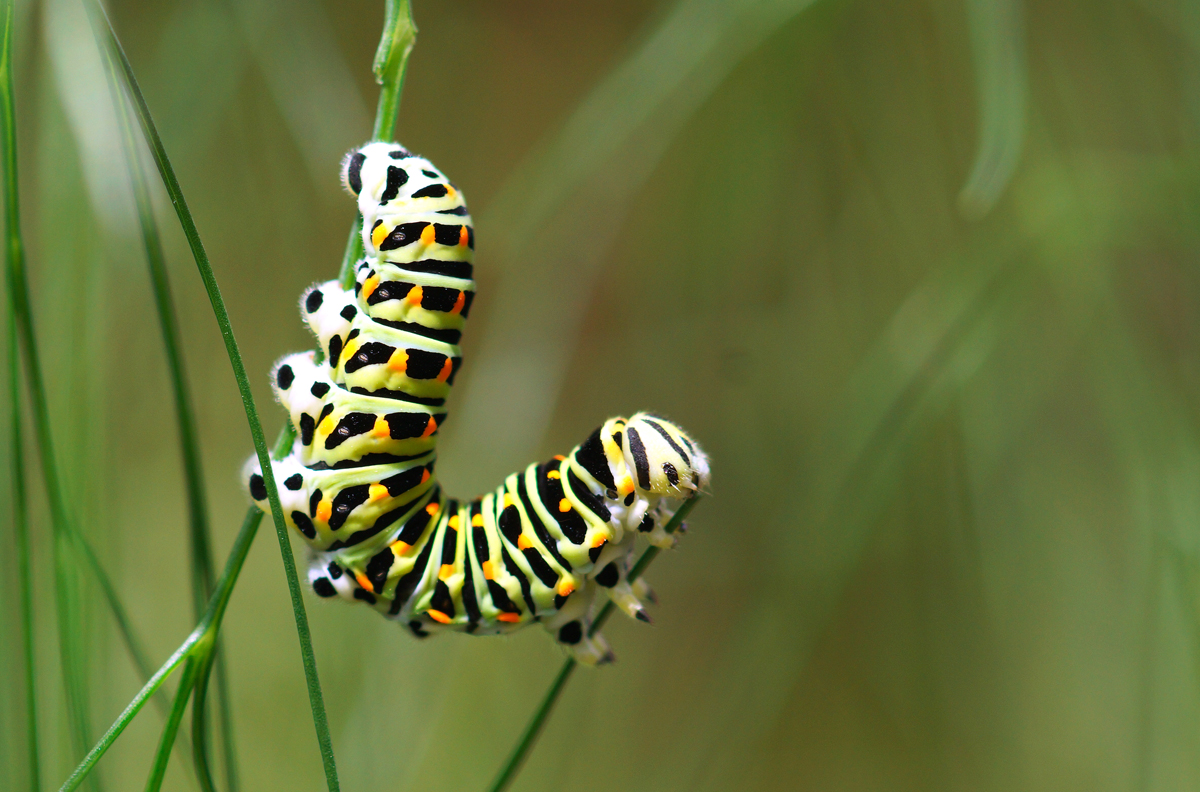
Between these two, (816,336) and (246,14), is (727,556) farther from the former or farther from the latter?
(246,14)

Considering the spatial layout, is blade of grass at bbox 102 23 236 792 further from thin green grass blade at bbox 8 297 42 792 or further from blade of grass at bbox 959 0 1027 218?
blade of grass at bbox 959 0 1027 218

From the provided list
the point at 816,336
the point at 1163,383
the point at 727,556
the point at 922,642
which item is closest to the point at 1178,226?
the point at 1163,383

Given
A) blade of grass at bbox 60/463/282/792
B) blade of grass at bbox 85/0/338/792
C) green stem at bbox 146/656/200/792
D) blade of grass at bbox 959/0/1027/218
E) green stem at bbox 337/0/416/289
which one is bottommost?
green stem at bbox 146/656/200/792

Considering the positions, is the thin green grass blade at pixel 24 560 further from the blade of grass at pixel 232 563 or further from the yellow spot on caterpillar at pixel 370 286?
the yellow spot on caterpillar at pixel 370 286

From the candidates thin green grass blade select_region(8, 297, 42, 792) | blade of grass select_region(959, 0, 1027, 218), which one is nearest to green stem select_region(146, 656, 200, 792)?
thin green grass blade select_region(8, 297, 42, 792)

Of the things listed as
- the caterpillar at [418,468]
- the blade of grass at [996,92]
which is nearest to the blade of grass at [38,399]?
the caterpillar at [418,468]

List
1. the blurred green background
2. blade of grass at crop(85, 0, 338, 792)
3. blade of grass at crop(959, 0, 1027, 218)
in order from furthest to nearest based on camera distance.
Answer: the blurred green background < blade of grass at crop(959, 0, 1027, 218) < blade of grass at crop(85, 0, 338, 792)

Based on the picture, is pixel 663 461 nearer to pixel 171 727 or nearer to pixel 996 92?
pixel 171 727

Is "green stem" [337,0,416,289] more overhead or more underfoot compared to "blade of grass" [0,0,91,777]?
more overhead
